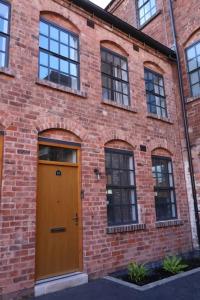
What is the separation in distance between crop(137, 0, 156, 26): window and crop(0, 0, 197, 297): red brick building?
11.3 ft

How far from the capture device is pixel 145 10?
12.3 metres

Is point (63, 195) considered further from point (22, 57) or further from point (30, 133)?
point (22, 57)

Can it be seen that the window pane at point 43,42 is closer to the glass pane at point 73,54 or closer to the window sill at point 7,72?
the glass pane at point 73,54

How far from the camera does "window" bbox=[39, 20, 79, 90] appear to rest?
22.0 feet

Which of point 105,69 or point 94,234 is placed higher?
point 105,69

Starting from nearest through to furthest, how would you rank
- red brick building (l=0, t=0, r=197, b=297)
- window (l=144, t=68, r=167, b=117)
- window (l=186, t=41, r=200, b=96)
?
red brick building (l=0, t=0, r=197, b=297)
window (l=144, t=68, r=167, b=117)
window (l=186, t=41, r=200, b=96)

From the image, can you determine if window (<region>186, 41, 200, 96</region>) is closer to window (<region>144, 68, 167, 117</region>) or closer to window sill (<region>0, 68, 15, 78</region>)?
window (<region>144, 68, 167, 117</region>)

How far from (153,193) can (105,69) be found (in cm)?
398

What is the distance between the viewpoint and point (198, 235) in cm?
859

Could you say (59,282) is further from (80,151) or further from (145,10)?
Result: (145,10)

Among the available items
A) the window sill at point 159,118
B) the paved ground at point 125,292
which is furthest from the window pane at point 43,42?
the paved ground at point 125,292

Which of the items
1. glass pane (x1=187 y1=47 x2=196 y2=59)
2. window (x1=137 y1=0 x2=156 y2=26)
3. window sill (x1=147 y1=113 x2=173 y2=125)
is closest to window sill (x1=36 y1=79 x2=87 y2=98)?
window sill (x1=147 y1=113 x2=173 y2=125)

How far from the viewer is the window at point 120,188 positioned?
23.3ft

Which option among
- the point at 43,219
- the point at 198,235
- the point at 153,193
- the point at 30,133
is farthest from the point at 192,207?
the point at 30,133
